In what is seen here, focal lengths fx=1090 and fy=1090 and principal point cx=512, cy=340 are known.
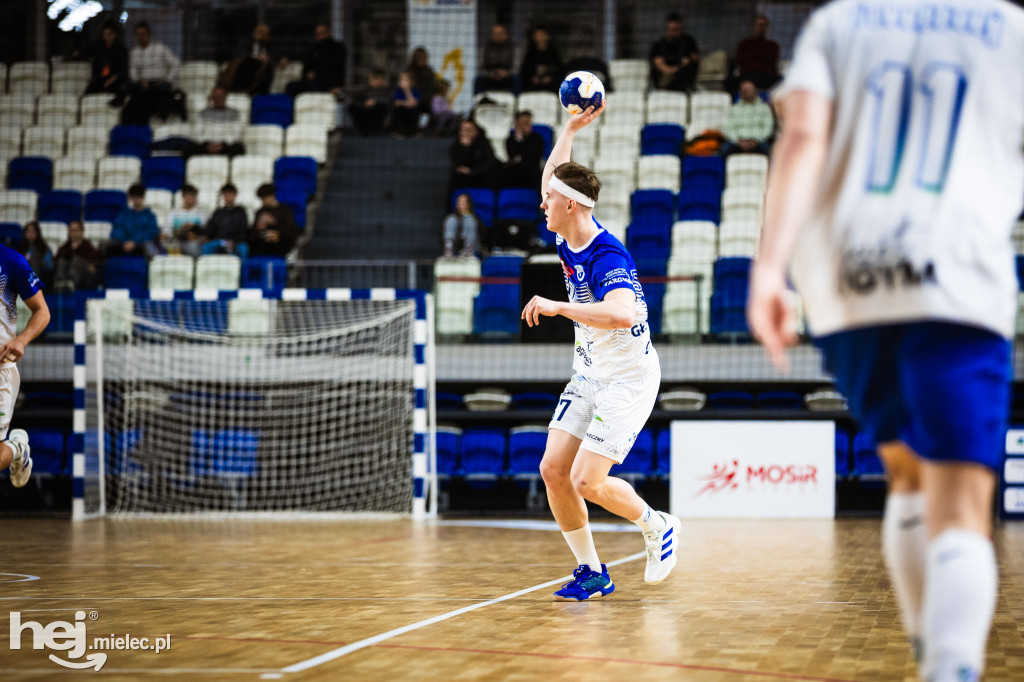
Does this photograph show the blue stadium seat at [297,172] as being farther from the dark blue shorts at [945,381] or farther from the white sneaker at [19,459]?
the dark blue shorts at [945,381]

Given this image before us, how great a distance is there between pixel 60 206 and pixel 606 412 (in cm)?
1146

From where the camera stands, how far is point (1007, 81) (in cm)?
223

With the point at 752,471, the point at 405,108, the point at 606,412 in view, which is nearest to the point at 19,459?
the point at 606,412

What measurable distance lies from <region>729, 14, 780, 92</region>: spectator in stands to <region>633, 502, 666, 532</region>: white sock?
37.0 feet

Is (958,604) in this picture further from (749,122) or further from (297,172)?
(297,172)

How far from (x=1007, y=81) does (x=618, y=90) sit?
48.2 ft

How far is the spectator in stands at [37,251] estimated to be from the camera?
480 inches

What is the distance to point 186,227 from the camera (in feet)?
43.8

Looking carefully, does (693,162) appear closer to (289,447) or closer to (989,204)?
(289,447)

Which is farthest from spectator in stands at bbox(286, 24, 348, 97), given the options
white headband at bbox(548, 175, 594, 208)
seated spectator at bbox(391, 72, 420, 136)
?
white headband at bbox(548, 175, 594, 208)

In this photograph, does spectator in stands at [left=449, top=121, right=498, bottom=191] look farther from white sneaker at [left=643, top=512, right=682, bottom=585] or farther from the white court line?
white sneaker at [left=643, top=512, right=682, bottom=585]

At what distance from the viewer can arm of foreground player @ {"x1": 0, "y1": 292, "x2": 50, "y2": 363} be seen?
6748 mm

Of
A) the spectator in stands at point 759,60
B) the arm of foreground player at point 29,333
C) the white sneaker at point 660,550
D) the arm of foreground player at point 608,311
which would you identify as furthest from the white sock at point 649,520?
the spectator in stands at point 759,60

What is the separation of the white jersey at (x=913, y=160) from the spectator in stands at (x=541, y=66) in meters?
14.1
